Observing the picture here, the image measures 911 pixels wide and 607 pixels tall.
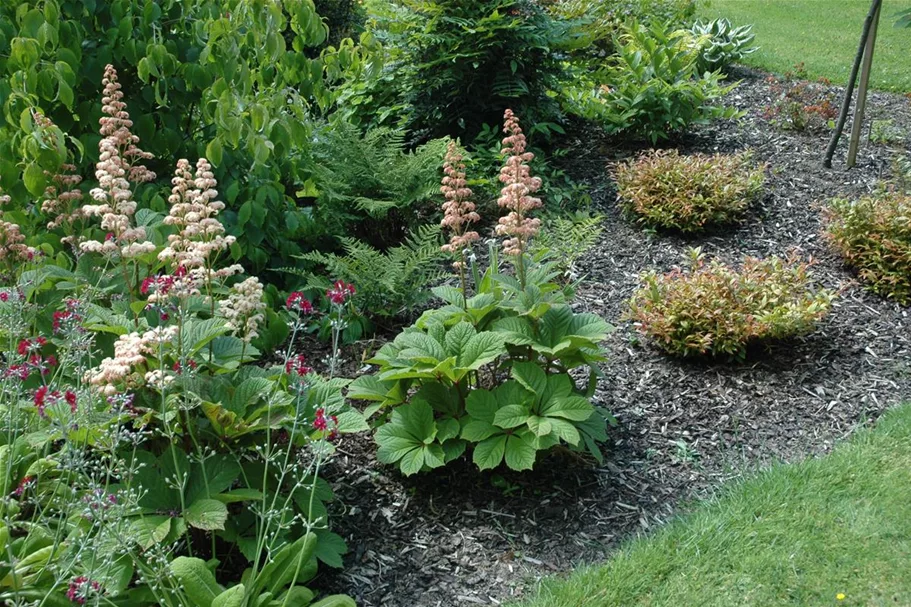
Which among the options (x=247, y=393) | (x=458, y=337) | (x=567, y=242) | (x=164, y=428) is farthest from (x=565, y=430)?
(x=567, y=242)

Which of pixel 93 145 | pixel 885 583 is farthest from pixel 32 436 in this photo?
pixel 885 583

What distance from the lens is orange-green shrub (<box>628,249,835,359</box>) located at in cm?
383

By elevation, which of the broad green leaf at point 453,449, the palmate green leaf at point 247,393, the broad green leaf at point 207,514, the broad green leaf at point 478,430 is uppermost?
the palmate green leaf at point 247,393

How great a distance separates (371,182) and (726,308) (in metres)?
2.21

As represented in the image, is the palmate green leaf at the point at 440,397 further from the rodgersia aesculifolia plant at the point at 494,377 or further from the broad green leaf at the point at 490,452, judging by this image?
the broad green leaf at the point at 490,452

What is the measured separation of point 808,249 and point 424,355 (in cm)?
292

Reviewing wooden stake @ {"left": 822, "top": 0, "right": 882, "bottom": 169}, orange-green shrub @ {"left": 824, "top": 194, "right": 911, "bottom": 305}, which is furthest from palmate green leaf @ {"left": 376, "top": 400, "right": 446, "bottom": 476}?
wooden stake @ {"left": 822, "top": 0, "right": 882, "bottom": 169}

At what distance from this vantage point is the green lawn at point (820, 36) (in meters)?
8.97

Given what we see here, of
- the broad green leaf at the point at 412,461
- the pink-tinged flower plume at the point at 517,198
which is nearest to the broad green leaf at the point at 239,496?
the broad green leaf at the point at 412,461

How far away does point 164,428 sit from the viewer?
2590mm

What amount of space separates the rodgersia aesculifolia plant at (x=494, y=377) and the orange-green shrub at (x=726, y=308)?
798mm

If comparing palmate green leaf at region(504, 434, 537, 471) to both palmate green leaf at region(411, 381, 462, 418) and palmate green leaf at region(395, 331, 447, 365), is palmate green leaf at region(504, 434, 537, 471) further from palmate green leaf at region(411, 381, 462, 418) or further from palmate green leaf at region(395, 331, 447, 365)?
palmate green leaf at region(395, 331, 447, 365)

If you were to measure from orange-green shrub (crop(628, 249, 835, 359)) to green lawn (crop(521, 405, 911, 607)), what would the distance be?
32.1 inches

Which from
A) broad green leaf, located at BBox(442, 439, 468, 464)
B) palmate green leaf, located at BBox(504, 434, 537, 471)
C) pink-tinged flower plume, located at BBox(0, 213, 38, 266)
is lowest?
broad green leaf, located at BBox(442, 439, 468, 464)
